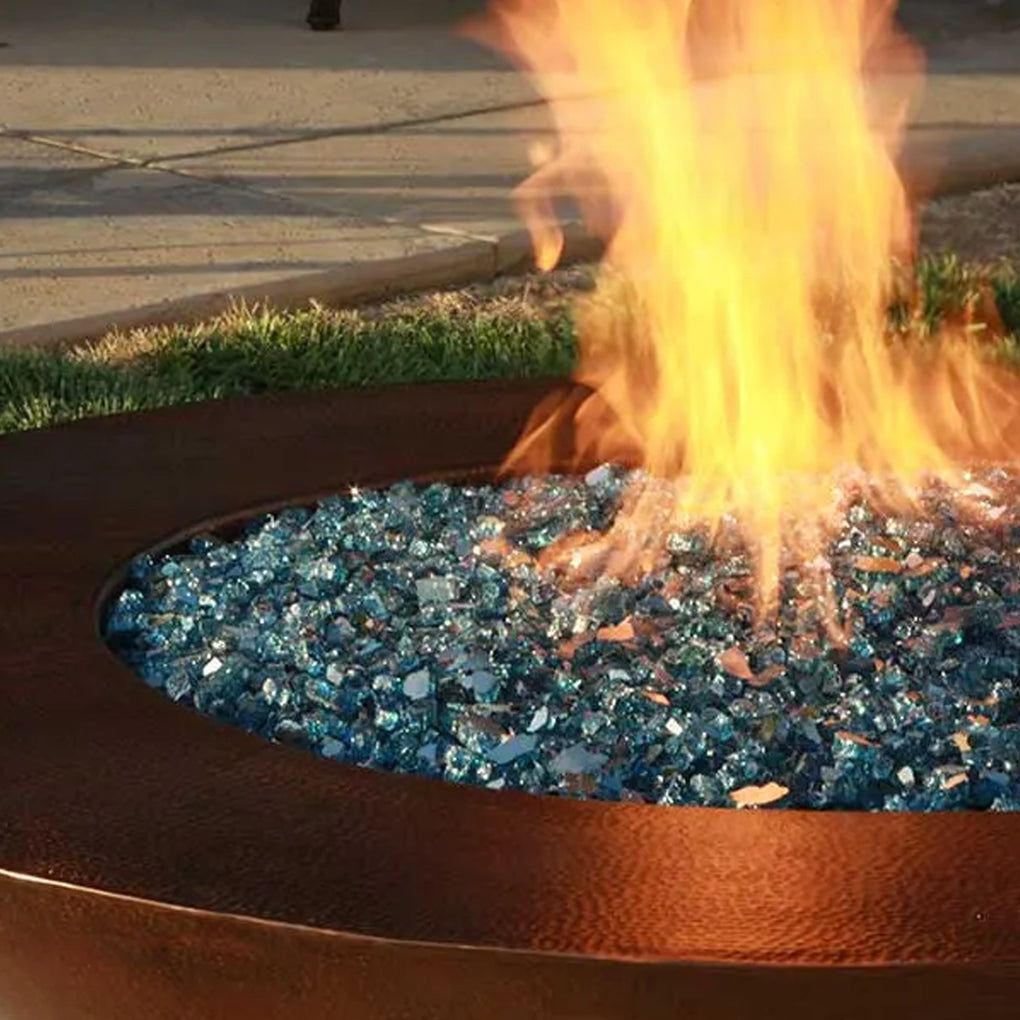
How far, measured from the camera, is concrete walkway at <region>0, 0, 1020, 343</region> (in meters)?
6.05

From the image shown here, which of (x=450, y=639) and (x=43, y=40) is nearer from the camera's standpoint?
(x=450, y=639)

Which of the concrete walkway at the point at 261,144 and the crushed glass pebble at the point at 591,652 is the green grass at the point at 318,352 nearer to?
the concrete walkway at the point at 261,144

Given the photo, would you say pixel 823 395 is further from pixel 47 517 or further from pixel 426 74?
pixel 426 74

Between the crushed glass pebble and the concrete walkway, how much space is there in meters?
2.51

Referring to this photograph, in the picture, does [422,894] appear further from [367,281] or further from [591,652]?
[367,281]

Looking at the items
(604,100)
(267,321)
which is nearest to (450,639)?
(267,321)

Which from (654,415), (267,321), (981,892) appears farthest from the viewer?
(267,321)

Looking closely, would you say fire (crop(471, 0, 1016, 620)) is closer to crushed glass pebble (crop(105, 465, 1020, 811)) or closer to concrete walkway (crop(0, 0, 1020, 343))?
crushed glass pebble (crop(105, 465, 1020, 811))

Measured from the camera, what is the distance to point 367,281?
237 inches

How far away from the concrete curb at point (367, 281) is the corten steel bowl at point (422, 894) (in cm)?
297

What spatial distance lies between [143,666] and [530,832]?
733mm

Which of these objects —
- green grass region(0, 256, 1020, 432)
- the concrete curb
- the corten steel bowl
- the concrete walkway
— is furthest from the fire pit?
the concrete walkway

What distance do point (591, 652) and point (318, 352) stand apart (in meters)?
2.45

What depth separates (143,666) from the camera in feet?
9.68
